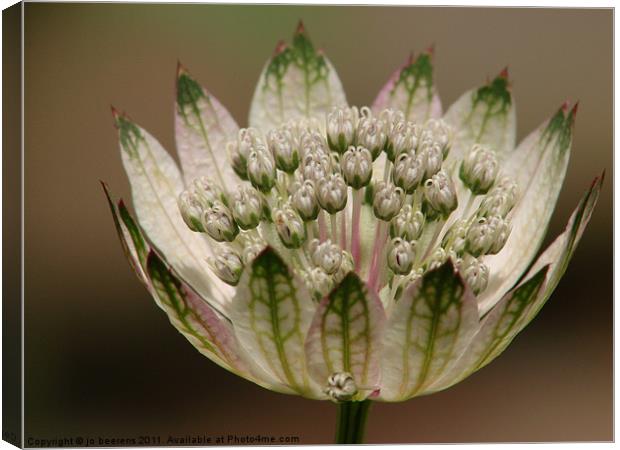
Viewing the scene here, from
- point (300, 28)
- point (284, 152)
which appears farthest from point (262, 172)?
point (300, 28)

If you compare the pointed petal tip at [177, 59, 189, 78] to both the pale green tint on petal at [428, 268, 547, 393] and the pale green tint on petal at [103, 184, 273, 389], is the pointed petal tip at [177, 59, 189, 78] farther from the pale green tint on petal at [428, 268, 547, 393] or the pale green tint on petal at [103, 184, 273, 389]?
the pale green tint on petal at [428, 268, 547, 393]

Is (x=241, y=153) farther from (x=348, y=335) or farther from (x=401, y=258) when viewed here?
(x=348, y=335)

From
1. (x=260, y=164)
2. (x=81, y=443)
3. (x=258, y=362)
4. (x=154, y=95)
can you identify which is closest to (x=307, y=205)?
(x=260, y=164)

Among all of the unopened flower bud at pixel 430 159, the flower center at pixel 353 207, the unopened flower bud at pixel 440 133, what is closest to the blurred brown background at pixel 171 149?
the unopened flower bud at pixel 440 133

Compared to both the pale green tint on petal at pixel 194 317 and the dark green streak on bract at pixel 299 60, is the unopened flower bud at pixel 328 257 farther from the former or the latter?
the dark green streak on bract at pixel 299 60

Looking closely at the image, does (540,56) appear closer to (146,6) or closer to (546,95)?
(546,95)

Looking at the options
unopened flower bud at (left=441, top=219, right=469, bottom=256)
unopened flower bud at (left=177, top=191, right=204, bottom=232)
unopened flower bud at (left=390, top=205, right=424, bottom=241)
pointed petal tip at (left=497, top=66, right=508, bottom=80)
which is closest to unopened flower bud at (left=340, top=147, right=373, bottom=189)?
unopened flower bud at (left=390, top=205, right=424, bottom=241)
